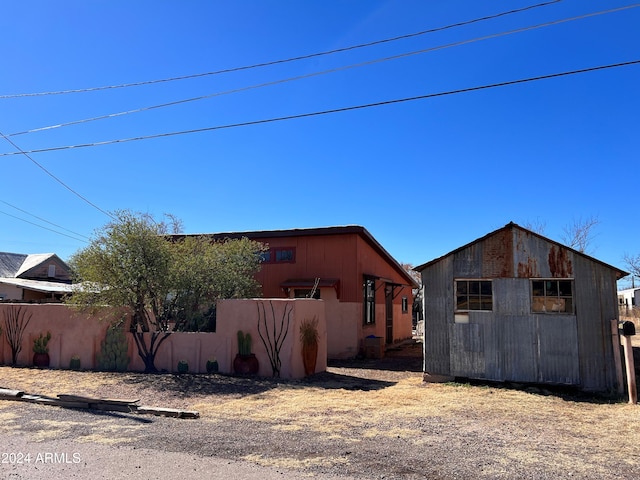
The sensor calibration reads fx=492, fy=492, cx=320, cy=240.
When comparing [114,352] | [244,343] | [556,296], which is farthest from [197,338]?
[556,296]

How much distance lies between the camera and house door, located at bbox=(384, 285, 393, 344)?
22.2 m

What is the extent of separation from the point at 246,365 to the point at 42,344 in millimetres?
6518

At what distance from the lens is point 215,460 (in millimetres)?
5504

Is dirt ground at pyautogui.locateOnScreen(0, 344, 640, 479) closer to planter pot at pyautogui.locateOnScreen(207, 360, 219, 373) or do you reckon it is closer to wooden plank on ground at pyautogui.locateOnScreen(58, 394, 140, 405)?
wooden plank on ground at pyautogui.locateOnScreen(58, 394, 140, 405)

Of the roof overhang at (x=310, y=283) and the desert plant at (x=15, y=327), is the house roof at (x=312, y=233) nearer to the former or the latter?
the roof overhang at (x=310, y=283)

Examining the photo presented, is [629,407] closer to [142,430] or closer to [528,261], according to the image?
[528,261]

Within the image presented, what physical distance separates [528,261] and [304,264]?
880 cm

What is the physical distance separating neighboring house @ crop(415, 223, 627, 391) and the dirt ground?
522 mm

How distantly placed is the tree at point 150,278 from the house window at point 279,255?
3.85 metres

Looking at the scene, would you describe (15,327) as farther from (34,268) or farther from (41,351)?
(34,268)

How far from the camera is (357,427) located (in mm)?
7207

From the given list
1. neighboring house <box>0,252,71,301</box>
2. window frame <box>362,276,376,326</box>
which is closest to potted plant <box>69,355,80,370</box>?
window frame <box>362,276,376,326</box>

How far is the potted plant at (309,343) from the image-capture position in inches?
496

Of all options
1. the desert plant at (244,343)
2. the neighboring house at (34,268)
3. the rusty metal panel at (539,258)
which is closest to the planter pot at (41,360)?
the desert plant at (244,343)
